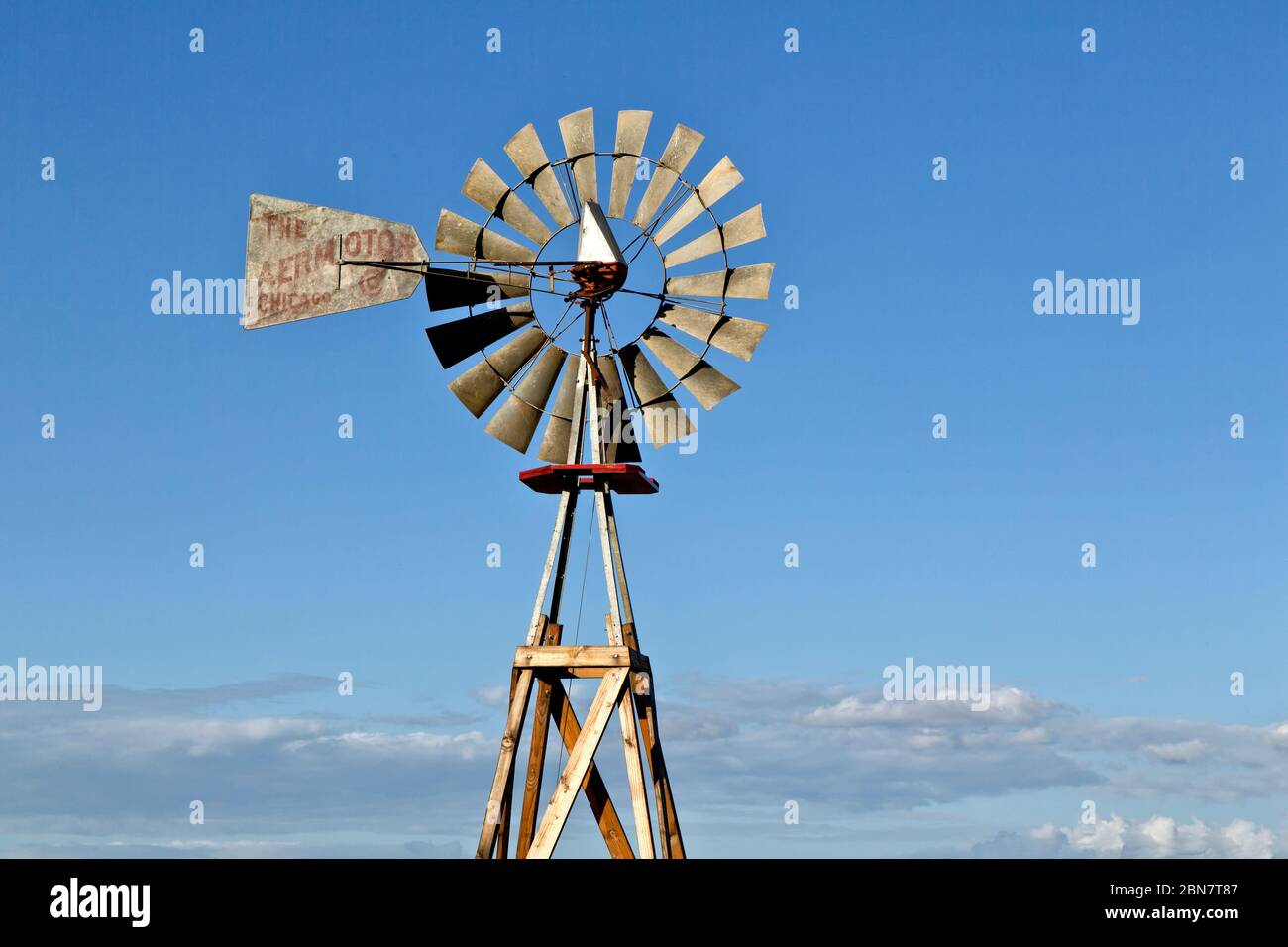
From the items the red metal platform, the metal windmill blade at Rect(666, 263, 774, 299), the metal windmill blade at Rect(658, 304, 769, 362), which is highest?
the metal windmill blade at Rect(666, 263, 774, 299)

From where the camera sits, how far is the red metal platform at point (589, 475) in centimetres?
1354

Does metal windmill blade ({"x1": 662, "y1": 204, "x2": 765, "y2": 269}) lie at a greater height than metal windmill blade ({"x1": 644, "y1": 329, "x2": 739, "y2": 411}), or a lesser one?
greater

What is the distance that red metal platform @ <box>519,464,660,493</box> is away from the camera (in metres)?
13.5

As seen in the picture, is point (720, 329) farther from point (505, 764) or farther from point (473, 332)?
point (505, 764)

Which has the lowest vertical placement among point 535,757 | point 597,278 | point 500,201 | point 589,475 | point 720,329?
point 535,757

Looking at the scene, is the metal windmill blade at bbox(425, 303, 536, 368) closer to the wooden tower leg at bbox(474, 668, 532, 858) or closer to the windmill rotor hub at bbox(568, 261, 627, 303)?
the windmill rotor hub at bbox(568, 261, 627, 303)

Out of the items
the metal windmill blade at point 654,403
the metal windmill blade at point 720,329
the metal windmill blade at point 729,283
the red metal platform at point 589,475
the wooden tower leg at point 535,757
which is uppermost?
the metal windmill blade at point 729,283

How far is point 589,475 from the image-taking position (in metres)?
13.7

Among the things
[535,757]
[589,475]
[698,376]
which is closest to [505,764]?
[535,757]

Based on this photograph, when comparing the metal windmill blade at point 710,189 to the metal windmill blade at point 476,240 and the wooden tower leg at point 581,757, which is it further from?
the wooden tower leg at point 581,757

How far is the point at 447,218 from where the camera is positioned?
45.0 ft

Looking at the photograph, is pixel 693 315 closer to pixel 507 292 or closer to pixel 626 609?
pixel 507 292
